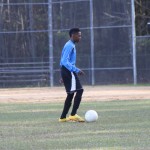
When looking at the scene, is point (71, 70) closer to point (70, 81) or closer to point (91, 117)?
point (70, 81)

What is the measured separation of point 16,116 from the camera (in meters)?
16.5

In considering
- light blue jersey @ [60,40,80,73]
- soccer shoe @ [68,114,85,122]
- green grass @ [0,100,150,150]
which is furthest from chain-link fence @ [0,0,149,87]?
light blue jersey @ [60,40,80,73]

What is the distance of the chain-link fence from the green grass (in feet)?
43.3

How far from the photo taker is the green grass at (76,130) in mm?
10184

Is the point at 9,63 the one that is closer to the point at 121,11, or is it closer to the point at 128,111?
the point at 121,11

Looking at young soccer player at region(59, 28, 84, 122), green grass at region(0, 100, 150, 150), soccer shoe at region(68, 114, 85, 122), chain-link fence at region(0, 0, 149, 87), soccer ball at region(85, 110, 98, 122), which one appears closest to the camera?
green grass at region(0, 100, 150, 150)

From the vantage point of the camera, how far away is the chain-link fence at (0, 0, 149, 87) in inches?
1249

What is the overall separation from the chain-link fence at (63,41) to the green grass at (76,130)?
1320cm

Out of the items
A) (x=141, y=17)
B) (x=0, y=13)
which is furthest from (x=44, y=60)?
(x=141, y=17)

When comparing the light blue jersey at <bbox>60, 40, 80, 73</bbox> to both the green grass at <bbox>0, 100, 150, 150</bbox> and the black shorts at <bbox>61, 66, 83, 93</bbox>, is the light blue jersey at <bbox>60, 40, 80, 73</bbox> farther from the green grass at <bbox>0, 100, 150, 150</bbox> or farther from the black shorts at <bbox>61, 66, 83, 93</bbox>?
the green grass at <bbox>0, 100, 150, 150</bbox>

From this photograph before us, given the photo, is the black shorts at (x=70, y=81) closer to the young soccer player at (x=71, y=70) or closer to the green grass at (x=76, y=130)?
the young soccer player at (x=71, y=70)

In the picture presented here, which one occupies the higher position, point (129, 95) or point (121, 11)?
point (121, 11)

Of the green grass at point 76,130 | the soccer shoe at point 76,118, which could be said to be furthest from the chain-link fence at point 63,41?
the soccer shoe at point 76,118

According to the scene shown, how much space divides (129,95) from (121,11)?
8.49 m
